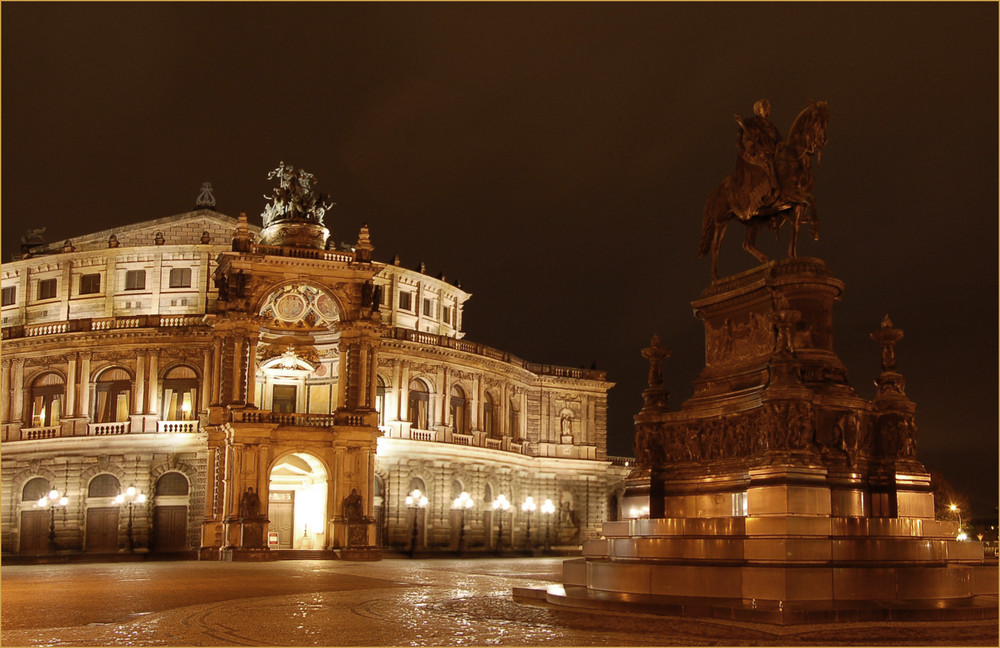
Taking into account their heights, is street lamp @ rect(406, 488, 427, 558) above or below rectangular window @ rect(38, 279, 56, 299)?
below

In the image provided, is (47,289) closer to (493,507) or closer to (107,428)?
(107,428)

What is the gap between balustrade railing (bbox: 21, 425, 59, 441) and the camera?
5978 centimetres

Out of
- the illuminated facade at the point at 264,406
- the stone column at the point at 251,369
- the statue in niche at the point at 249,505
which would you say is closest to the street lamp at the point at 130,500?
the illuminated facade at the point at 264,406

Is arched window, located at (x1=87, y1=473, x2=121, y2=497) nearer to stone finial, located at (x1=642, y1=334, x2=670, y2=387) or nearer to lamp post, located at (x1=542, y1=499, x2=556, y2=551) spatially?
lamp post, located at (x1=542, y1=499, x2=556, y2=551)

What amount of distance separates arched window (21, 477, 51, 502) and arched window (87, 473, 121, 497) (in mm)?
2445

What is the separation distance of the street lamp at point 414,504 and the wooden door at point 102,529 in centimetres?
1543

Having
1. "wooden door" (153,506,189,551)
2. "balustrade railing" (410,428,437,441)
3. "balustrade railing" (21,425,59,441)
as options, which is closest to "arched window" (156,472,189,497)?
"wooden door" (153,506,189,551)

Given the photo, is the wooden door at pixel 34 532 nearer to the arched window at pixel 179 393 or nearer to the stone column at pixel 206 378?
the arched window at pixel 179 393

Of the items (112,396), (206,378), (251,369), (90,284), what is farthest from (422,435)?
(90,284)

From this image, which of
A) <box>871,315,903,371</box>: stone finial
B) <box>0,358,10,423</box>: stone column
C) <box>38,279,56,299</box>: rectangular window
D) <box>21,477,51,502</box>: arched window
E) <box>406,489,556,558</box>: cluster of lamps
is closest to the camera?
<box>871,315,903,371</box>: stone finial

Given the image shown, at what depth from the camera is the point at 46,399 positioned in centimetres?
6091

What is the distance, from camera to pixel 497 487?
68875 mm

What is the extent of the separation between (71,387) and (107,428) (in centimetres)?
297

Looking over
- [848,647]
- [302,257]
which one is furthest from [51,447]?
[848,647]
